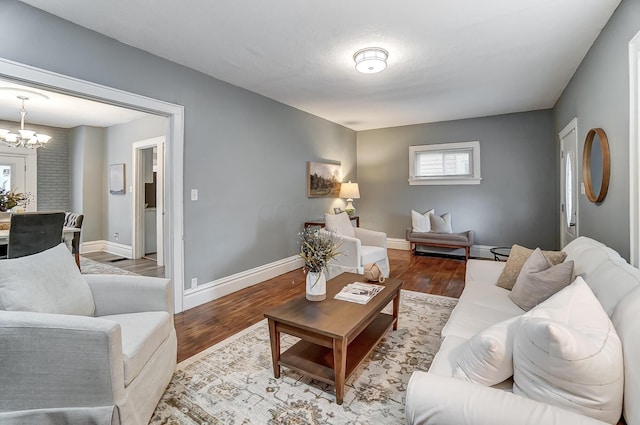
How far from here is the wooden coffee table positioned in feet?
5.59

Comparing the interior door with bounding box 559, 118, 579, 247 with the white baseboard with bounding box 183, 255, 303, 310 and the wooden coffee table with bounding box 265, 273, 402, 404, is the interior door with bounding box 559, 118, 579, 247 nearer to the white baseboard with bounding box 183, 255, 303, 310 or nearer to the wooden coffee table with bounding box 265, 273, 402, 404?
the wooden coffee table with bounding box 265, 273, 402, 404

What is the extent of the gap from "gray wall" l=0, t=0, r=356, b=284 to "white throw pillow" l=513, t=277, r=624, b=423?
3.05 meters

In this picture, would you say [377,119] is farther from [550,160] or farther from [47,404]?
[47,404]

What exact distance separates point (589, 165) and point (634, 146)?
105cm

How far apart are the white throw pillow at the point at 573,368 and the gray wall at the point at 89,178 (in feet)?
23.8

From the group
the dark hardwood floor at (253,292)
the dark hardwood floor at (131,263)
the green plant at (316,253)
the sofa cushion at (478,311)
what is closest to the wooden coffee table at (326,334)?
the green plant at (316,253)

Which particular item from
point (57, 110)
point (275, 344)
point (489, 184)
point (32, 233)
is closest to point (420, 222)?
point (489, 184)

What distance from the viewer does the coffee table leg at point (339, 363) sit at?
65.5 inches

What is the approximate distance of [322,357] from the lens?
1958 mm

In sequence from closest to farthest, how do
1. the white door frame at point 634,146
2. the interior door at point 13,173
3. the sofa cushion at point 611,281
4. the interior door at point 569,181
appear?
the sofa cushion at point 611,281
the white door frame at point 634,146
the interior door at point 569,181
the interior door at point 13,173

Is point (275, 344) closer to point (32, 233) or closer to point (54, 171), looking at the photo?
point (32, 233)

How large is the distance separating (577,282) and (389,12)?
6.89 ft

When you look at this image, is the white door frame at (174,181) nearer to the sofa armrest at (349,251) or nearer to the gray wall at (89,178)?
the sofa armrest at (349,251)

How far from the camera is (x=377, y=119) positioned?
221 inches
